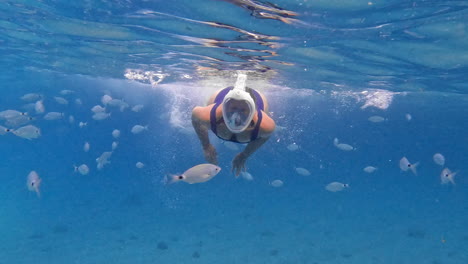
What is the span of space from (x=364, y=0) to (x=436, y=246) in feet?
72.9

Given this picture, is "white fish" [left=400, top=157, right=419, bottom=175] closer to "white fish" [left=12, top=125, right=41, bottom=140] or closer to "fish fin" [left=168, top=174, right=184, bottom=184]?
"fish fin" [left=168, top=174, right=184, bottom=184]

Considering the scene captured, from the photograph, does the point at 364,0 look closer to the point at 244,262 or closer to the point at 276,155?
the point at 244,262

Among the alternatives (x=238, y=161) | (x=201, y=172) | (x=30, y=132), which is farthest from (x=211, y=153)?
(x=30, y=132)

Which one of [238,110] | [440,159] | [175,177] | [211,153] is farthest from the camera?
[440,159]

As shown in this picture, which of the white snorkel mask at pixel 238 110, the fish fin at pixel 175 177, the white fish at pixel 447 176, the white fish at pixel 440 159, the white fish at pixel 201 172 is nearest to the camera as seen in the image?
the white snorkel mask at pixel 238 110

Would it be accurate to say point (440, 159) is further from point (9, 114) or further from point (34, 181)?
point (9, 114)

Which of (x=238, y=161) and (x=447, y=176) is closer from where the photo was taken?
(x=238, y=161)

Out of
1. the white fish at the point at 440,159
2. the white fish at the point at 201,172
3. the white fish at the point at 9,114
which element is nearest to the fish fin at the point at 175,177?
the white fish at the point at 201,172

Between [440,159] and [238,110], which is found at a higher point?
[238,110]

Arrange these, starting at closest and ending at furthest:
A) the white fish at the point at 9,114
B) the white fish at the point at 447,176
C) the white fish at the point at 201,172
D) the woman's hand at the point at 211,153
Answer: the white fish at the point at 201,172 < the woman's hand at the point at 211,153 < the white fish at the point at 447,176 < the white fish at the point at 9,114

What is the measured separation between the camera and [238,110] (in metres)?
5.62

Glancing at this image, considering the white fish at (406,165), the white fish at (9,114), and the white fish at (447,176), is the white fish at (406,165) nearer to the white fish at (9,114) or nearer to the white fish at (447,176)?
the white fish at (447,176)

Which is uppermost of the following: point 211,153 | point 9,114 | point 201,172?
point 211,153

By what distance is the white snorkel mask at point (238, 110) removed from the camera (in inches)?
217
